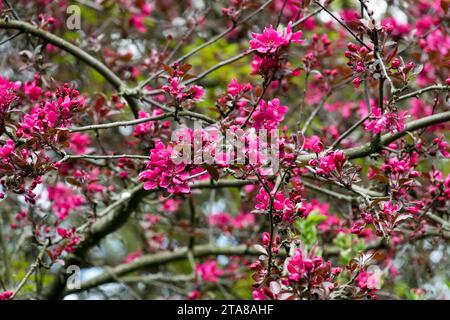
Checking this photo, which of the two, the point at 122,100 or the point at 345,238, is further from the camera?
the point at 345,238

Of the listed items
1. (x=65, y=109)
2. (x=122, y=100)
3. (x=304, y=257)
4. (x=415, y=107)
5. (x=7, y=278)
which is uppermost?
(x=415, y=107)

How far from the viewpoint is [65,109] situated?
2506 millimetres

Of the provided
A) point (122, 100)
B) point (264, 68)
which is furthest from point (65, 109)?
point (122, 100)

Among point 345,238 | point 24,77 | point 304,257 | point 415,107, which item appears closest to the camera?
point 304,257

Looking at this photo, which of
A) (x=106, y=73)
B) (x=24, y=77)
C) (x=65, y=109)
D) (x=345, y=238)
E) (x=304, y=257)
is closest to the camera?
(x=304, y=257)

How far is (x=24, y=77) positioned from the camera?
4855 mm

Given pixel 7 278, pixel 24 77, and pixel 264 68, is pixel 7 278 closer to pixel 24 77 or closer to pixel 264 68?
pixel 24 77

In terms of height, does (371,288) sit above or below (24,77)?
below

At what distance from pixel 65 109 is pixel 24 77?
2.58 meters

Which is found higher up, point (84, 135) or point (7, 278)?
point (84, 135)

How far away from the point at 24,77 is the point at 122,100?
5.23ft

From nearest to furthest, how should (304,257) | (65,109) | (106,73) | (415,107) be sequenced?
1. (304,257)
2. (65,109)
3. (106,73)
4. (415,107)
